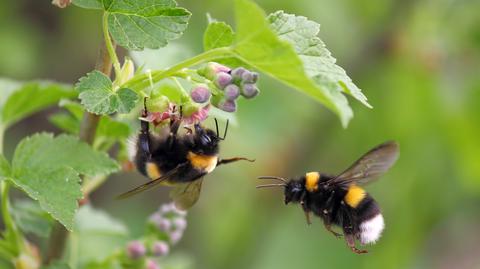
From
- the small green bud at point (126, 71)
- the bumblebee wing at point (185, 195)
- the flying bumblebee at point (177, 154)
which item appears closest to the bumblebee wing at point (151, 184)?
the flying bumblebee at point (177, 154)

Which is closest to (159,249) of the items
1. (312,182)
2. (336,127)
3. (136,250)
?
(136,250)

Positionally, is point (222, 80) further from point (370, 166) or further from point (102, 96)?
point (370, 166)

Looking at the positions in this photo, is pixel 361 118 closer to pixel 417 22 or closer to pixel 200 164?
pixel 417 22

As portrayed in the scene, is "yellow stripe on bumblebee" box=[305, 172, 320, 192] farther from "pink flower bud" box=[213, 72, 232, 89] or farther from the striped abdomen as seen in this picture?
→ "pink flower bud" box=[213, 72, 232, 89]

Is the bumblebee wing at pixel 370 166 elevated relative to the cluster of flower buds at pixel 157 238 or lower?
elevated

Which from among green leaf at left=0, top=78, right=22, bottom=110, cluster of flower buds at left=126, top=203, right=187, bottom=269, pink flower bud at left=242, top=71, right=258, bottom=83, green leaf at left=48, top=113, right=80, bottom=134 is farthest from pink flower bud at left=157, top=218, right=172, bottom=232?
pink flower bud at left=242, top=71, right=258, bottom=83

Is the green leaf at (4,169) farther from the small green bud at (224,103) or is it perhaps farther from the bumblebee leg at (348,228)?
the bumblebee leg at (348,228)
